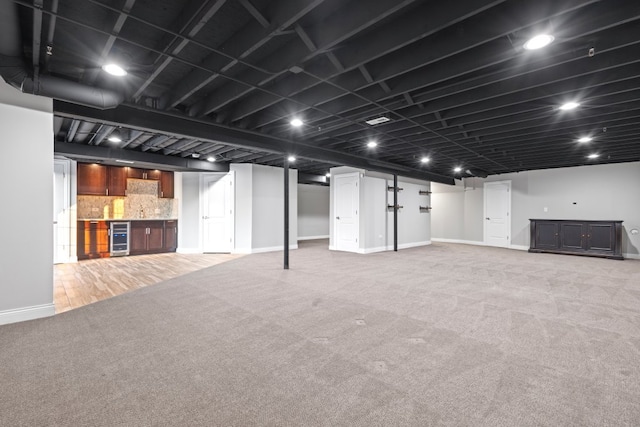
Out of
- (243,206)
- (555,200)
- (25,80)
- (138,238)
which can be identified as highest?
(25,80)

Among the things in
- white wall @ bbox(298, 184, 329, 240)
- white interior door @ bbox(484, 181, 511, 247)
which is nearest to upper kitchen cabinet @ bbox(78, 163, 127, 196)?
white wall @ bbox(298, 184, 329, 240)

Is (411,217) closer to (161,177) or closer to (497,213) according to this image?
(497,213)

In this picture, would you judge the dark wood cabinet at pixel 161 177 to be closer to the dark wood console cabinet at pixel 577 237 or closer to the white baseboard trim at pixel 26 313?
the white baseboard trim at pixel 26 313

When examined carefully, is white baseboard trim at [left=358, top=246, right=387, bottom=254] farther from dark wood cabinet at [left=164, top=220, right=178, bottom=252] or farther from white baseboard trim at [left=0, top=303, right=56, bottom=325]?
white baseboard trim at [left=0, top=303, right=56, bottom=325]

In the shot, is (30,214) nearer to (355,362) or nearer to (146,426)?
(146,426)

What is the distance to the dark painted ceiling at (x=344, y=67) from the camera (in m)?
2.28

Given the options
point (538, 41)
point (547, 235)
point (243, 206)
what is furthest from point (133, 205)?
point (547, 235)

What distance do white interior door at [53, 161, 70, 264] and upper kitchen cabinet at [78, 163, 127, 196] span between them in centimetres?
34

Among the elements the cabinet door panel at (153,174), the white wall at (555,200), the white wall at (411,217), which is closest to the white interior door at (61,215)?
the cabinet door panel at (153,174)

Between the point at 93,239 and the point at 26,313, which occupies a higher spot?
the point at 93,239

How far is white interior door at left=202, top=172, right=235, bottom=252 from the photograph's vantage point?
8250 mm

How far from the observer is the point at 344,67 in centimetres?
292

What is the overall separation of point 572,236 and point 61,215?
1289cm

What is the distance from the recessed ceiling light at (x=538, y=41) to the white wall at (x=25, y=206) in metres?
4.71
